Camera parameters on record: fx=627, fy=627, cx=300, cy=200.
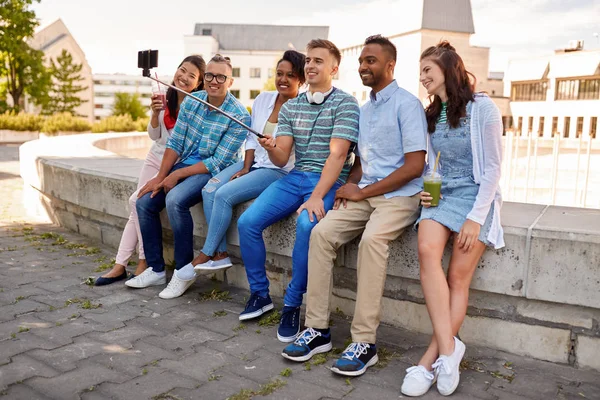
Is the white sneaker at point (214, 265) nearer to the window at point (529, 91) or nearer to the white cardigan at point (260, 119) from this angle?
the white cardigan at point (260, 119)

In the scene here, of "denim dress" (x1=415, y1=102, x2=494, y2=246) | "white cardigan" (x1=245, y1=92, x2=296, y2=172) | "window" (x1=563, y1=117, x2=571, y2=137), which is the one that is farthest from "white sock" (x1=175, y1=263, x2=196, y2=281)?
"window" (x1=563, y1=117, x2=571, y2=137)

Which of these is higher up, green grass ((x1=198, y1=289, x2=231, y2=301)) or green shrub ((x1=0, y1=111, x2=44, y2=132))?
green shrub ((x1=0, y1=111, x2=44, y2=132))

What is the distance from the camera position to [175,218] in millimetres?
4348

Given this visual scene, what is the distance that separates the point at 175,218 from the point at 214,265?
0.44 metres

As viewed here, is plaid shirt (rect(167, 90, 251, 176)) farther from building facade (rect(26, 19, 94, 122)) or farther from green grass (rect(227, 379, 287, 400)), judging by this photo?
building facade (rect(26, 19, 94, 122))

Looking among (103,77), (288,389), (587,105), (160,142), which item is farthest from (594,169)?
(103,77)

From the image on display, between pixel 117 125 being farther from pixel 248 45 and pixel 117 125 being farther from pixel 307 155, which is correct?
pixel 248 45

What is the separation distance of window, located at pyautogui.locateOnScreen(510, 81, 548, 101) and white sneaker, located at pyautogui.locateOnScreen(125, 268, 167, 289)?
61315 mm

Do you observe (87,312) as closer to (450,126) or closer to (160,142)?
(160,142)

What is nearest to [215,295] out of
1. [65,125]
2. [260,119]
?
[260,119]

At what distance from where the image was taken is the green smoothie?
3.27 meters

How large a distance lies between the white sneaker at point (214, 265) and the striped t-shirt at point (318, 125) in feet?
2.70

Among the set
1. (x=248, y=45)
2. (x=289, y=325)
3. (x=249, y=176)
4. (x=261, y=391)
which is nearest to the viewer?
(x=261, y=391)

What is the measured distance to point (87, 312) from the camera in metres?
3.94
